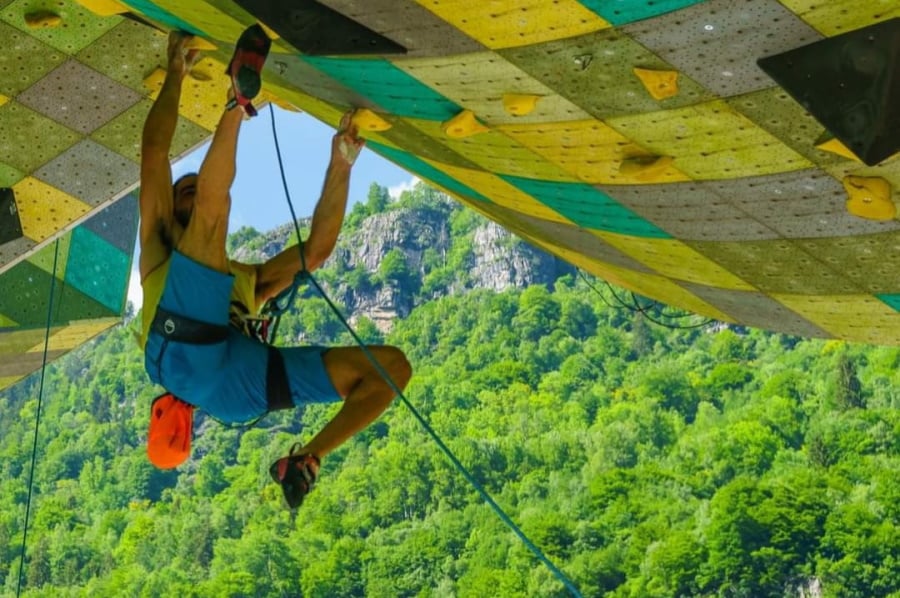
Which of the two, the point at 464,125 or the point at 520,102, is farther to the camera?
the point at 464,125

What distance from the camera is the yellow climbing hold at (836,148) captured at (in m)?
5.30

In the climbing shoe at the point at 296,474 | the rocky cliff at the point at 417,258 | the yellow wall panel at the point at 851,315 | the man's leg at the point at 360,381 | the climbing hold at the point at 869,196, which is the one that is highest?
the climbing hold at the point at 869,196

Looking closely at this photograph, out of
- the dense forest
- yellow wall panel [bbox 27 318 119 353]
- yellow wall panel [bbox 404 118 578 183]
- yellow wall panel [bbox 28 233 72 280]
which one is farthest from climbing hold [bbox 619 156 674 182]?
the dense forest

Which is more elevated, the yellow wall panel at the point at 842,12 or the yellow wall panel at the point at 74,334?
the yellow wall panel at the point at 842,12

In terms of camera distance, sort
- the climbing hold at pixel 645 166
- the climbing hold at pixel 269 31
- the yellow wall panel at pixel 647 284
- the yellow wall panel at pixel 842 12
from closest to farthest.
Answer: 1. the yellow wall panel at pixel 842 12
2. the climbing hold at pixel 269 31
3. the climbing hold at pixel 645 166
4. the yellow wall panel at pixel 647 284

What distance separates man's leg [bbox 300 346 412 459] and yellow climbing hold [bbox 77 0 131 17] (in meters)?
2.03

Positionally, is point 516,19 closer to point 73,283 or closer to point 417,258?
point 73,283

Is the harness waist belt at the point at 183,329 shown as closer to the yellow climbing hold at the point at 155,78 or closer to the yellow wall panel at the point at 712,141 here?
the yellow wall panel at the point at 712,141

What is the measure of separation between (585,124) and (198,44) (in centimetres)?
179

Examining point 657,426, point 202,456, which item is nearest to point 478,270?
point 202,456

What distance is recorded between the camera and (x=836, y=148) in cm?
537

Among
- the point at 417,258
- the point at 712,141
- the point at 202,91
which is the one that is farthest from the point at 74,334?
the point at 417,258

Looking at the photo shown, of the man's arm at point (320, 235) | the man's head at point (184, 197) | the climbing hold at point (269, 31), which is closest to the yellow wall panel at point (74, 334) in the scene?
the man's arm at point (320, 235)

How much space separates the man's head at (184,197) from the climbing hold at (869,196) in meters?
2.48
